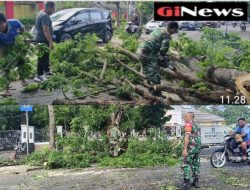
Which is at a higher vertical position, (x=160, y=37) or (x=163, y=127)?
(x=160, y=37)

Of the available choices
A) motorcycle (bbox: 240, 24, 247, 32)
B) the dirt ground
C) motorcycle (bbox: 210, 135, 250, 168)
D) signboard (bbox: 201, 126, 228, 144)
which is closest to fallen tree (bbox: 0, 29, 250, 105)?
motorcycle (bbox: 240, 24, 247, 32)

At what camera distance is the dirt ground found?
4.33 meters

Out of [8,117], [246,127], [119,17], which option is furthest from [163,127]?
[8,117]

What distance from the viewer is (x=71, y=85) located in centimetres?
419

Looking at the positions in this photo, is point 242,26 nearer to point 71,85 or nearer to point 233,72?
point 233,72

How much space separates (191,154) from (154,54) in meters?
0.93

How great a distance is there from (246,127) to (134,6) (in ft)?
4.76

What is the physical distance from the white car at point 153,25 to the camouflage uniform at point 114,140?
903 millimetres

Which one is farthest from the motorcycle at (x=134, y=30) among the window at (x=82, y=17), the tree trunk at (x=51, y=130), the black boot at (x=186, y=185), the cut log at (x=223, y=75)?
the black boot at (x=186, y=185)

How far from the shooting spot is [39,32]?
13.7 ft

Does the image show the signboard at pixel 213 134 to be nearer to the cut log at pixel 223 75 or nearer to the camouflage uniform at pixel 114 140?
the cut log at pixel 223 75

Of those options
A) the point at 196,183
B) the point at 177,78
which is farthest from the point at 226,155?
the point at 177,78

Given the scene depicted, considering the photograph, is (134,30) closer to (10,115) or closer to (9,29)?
(9,29)

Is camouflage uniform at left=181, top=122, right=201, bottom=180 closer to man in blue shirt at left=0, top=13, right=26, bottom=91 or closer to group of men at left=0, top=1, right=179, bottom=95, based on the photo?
group of men at left=0, top=1, right=179, bottom=95
